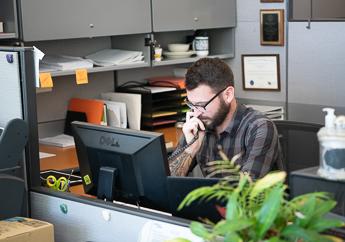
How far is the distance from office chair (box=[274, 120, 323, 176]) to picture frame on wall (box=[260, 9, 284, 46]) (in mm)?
1357

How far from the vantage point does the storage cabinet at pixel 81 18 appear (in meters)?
3.67

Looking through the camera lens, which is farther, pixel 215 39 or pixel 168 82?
pixel 215 39

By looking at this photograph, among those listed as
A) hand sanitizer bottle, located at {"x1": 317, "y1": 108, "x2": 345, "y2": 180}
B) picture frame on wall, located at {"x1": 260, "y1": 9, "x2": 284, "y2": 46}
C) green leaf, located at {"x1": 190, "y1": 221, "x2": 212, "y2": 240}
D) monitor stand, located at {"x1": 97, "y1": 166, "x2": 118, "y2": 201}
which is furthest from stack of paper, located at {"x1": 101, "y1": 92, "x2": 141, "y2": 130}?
green leaf, located at {"x1": 190, "y1": 221, "x2": 212, "y2": 240}

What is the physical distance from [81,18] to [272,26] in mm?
1331

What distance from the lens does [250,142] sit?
286cm

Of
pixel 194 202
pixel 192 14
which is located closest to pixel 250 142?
pixel 194 202

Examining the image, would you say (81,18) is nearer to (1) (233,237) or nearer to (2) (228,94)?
(2) (228,94)

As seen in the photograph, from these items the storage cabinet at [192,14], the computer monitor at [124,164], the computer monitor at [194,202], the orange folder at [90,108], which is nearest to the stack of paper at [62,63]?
the orange folder at [90,108]

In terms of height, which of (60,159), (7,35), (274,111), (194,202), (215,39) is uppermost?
(7,35)

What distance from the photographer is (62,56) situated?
13.4 feet

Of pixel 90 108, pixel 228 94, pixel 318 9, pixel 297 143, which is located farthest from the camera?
pixel 318 9

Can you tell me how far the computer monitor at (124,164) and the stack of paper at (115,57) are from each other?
173 cm

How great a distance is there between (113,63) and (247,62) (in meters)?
1.06

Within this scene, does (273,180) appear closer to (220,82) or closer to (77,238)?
(77,238)
